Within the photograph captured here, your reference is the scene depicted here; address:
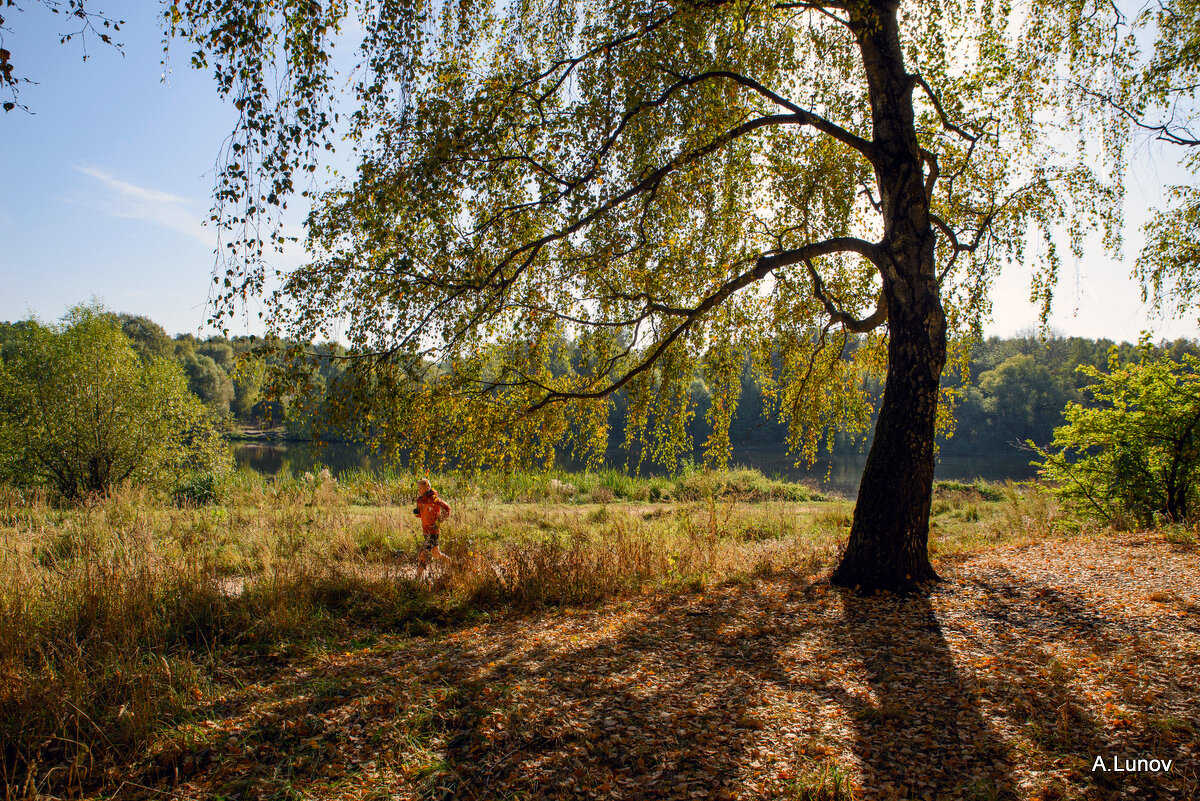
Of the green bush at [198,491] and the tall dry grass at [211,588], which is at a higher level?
the tall dry grass at [211,588]

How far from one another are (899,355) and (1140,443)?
6.18 meters

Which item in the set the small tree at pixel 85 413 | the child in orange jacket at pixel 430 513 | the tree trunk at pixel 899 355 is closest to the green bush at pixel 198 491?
the small tree at pixel 85 413

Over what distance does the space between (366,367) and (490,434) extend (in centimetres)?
161

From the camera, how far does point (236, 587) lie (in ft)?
21.5

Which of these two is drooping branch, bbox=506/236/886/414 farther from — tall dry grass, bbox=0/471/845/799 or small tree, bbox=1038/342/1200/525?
small tree, bbox=1038/342/1200/525

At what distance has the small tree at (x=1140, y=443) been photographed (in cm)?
877

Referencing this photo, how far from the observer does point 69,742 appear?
3254 millimetres

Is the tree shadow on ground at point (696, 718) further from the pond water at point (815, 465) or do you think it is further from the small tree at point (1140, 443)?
the pond water at point (815, 465)

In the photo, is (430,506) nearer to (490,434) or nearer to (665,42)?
(490,434)

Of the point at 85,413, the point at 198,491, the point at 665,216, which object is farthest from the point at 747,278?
the point at 85,413

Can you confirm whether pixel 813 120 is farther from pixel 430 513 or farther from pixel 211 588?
pixel 211 588

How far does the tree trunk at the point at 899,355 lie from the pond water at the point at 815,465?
19351mm

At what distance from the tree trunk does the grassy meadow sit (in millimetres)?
→ 1442

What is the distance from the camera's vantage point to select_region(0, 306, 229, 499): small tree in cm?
1603
